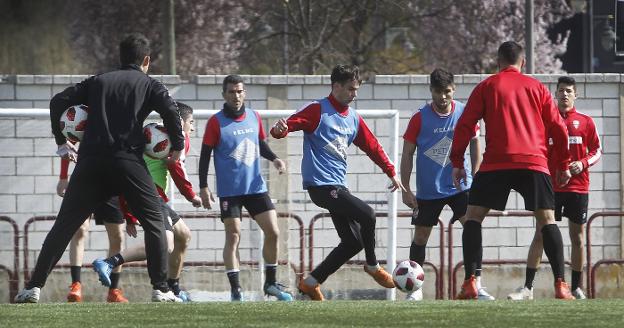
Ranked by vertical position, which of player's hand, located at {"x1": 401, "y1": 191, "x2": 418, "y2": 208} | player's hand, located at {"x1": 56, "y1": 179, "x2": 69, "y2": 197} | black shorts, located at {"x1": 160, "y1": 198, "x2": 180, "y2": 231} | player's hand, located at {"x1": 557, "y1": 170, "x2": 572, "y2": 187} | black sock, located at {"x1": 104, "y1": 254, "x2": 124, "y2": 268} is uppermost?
player's hand, located at {"x1": 557, "y1": 170, "x2": 572, "y2": 187}

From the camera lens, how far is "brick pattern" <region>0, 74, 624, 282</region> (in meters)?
15.7

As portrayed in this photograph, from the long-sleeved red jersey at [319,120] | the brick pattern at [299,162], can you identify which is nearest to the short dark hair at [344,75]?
the long-sleeved red jersey at [319,120]

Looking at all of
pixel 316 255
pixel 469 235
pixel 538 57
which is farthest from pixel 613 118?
pixel 538 57

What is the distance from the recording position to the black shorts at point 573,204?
13625mm

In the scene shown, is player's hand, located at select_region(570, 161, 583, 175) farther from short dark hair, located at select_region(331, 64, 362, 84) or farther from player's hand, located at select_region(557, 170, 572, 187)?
short dark hair, located at select_region(331, 64, 362, 84)

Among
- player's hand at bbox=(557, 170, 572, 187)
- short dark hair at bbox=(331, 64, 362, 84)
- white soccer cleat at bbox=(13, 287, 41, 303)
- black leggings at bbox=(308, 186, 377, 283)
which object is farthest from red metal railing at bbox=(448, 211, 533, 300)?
white soccer cleat at bbox=(13, 287, 41, 303)

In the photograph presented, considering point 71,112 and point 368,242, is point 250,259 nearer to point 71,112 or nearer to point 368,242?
point 368,242

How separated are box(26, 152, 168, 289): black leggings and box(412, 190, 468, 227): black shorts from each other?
2.72 m

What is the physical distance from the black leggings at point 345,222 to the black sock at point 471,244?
1.13 m

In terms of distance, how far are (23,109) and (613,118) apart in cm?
617

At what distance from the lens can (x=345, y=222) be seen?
12.7 metres

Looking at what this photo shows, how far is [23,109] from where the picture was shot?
15203 millimetres

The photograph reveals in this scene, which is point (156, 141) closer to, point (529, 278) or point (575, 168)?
point (529, 278)

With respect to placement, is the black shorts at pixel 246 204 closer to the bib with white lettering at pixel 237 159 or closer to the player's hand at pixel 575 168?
the bib with white lettering at pixel 237 159
